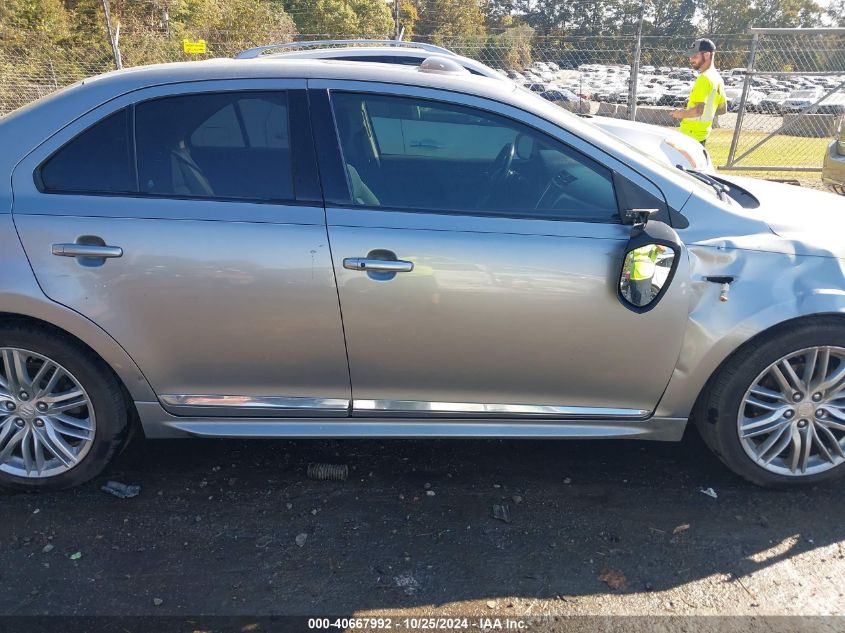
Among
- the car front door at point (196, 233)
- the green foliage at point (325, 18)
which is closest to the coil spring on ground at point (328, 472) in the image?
the car front door at point (196, 233)

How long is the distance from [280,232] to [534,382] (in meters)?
1.23

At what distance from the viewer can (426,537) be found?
2752 millimetres

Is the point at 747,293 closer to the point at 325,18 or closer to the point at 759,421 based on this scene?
the point at 759,421

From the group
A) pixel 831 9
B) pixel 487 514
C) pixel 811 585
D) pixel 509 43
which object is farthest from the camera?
pixel 831 9

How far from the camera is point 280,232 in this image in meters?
2.67

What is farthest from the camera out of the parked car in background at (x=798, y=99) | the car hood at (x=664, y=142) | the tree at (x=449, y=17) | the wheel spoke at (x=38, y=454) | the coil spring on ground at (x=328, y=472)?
the tree at (x=449, y=17)

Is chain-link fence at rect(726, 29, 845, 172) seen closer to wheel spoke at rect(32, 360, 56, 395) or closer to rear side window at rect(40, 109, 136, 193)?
rear side window at rect(40, 109, 136, 193)

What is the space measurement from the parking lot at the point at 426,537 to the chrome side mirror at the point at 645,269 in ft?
3.09

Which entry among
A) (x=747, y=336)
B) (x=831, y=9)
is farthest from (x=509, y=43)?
(x=831, y=9)

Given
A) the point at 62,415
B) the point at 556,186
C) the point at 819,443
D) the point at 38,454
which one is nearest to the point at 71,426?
the point at 62,415

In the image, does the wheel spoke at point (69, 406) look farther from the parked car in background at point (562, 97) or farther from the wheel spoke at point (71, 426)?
the parked car in background at point (562, 97)

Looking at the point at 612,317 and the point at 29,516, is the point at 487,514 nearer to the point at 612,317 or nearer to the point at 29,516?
the point at 612,317

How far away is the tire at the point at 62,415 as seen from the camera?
2.80 metres

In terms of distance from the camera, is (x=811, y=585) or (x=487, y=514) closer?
(x=811, y=585)
